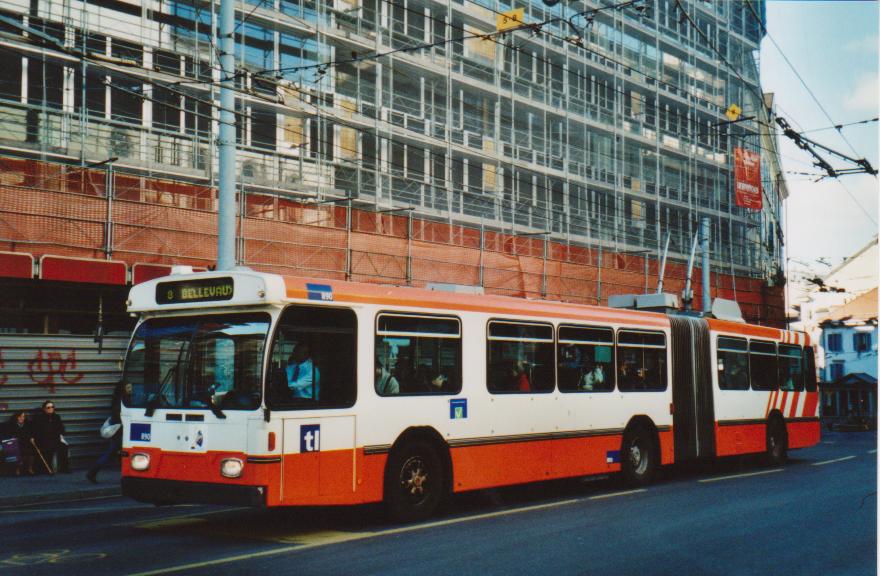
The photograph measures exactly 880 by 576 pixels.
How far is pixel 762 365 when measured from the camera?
18156 millimetres

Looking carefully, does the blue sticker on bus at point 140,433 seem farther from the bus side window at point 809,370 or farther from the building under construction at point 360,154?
the bus side window at point 809,370

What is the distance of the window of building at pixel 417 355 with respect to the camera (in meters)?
10.5

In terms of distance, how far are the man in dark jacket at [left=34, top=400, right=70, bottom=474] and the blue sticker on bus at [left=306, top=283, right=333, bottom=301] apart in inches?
383

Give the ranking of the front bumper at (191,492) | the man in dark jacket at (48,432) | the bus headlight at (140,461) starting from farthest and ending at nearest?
the man in dark jacket at (48,432)
the bus headlight at (140,461)
the front bumper at (191,492)

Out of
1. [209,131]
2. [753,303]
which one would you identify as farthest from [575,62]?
[209,131]

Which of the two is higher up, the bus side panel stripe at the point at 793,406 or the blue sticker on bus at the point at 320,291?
the blue sticker on bus at the point at 320,291

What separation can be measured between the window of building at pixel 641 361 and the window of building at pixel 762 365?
318 cm

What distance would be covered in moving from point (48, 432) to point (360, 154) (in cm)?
1347

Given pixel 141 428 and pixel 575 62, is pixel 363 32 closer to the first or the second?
pixel 575 62

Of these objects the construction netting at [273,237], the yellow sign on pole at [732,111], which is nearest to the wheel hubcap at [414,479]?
the construction netting at [273,237]

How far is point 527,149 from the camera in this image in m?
34.2

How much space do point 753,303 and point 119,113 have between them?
30.2m

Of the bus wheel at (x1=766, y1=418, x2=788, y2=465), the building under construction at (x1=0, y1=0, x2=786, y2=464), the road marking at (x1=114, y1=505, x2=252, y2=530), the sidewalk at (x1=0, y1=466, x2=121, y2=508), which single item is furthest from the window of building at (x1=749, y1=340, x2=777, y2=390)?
the sidewalk at (x1=0, y1=466, x2=121, y2=508)

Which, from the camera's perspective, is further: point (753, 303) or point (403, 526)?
point (753, 303)
